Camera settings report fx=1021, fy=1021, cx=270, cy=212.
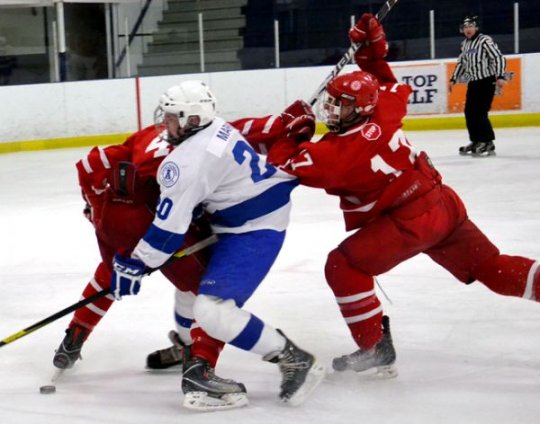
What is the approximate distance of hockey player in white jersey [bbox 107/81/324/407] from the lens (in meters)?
2.49

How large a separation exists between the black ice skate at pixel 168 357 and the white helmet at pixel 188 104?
75 cm

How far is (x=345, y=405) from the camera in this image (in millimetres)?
2629

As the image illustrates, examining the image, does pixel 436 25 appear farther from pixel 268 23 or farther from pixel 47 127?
pixel 47 127

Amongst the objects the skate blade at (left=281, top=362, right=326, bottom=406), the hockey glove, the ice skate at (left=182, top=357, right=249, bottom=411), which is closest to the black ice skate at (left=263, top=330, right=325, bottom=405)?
the skate blade at (left=281, top=362, right=326, bottom=406)

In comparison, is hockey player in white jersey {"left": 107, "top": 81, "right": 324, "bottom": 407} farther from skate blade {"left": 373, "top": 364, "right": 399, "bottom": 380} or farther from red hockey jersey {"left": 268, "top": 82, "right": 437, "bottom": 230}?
skate blade {"left": 373, "top": 364, "right": 399, "bottom": 380}

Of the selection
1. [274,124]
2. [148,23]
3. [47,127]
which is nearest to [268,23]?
[148,23]

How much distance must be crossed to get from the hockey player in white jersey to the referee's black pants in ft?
17.2

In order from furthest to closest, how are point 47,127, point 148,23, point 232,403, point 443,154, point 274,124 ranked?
Answer: 1. point 148,23
2. point 47,127
3. point 443,154
4. point 274,124
5. point 232,403

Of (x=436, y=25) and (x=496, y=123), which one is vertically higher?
(x=436, y=25)

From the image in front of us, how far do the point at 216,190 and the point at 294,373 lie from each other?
508mm

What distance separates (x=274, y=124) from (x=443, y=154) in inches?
203

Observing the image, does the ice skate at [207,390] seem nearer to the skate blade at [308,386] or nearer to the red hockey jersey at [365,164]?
the skate blade at [308,386]

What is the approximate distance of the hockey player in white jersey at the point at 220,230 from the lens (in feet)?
8.16

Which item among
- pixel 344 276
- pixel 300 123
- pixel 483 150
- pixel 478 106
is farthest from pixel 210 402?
pixel 478 106
